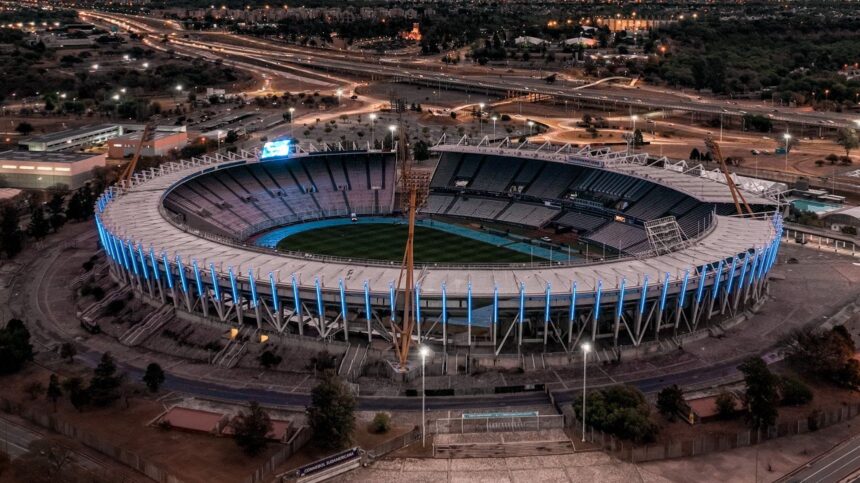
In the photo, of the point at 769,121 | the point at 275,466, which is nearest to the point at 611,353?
the point at 275,466

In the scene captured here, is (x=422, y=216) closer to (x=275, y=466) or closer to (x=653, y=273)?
(x=653, y=273)

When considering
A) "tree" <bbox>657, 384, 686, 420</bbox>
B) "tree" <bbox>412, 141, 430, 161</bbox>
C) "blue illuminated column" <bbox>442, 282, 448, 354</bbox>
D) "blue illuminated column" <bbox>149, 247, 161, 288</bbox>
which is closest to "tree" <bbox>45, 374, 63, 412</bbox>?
"blue illuminated column" <bbox>149, 247, 161, 288</bbox>

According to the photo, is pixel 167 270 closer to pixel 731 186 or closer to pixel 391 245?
pixel 391 245

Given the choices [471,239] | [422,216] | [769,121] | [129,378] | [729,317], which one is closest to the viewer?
[129,378]

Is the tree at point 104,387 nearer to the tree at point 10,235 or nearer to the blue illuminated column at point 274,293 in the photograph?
the blue illuminated column at point 274,293

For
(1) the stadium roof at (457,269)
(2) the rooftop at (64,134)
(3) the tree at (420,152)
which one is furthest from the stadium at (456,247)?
(2) the rooftop at (64,134)

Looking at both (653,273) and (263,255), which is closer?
(653,273)
